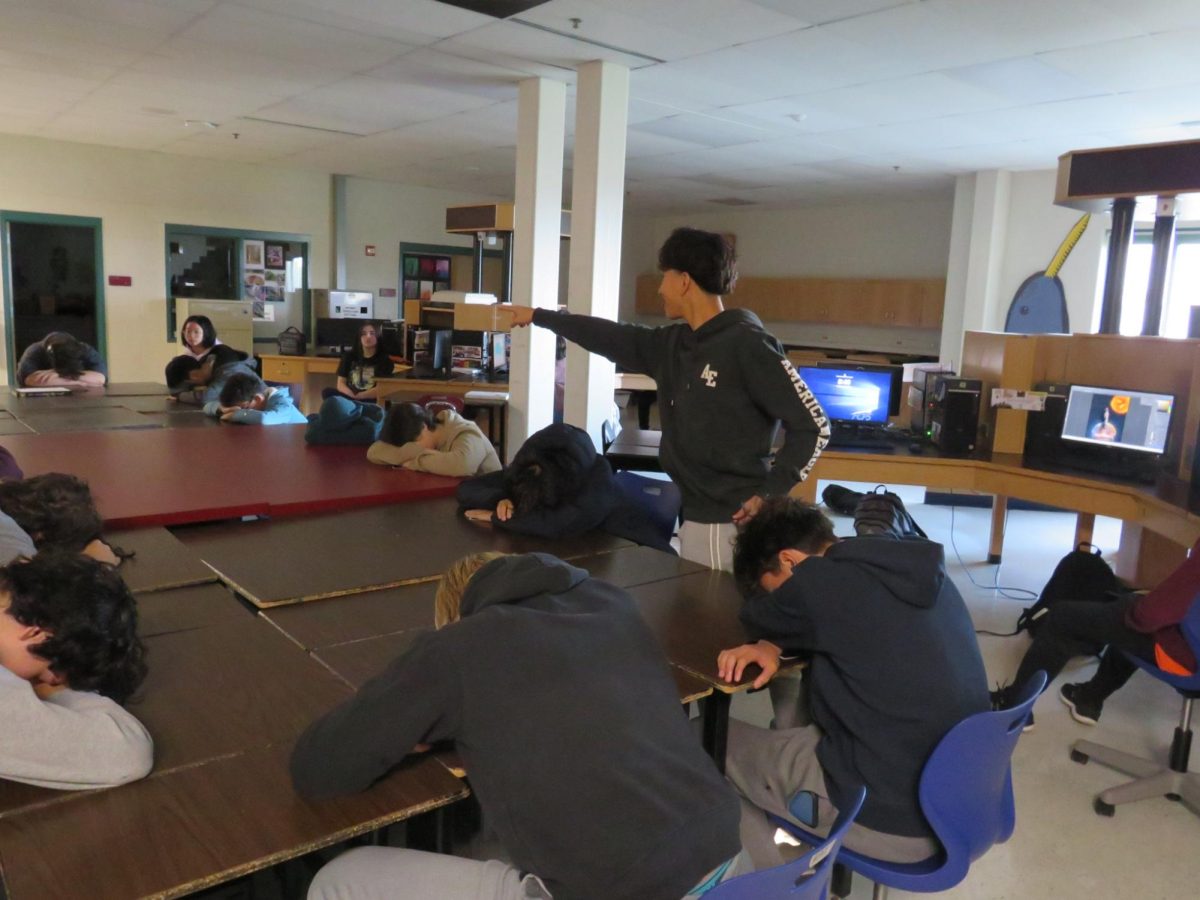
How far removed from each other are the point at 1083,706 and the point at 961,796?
1.88 meters

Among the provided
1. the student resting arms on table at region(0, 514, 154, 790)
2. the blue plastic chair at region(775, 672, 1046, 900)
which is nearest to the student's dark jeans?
the blue plastic chair at region(775, 672, 1046, 900)

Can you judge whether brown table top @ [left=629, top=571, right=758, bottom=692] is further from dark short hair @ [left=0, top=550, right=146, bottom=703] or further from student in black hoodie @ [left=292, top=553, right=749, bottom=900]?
dark short hair @ [left=0, top=550, right=146, bottom=703]

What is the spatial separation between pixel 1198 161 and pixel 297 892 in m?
4.28

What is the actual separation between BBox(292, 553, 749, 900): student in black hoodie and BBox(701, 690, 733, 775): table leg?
0.50 m

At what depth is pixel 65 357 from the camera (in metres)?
6.19

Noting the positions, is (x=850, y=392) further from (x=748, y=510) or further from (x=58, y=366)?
(x=58, y=366)

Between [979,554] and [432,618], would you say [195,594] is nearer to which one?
[432,618]

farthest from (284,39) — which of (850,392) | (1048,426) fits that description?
(1048,426)

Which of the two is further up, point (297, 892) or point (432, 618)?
point (432, 618)

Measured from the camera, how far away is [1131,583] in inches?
164

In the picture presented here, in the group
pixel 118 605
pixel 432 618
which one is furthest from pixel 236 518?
pixel 118 605

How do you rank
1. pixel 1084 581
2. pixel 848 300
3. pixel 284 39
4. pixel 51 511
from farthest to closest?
pixel 848 300
pixel 284 39
pixel 1084 581
pixel 51 511

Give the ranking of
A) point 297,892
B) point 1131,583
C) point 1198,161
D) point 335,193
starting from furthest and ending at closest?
point 335,193 → point 1131,583 → point 1198,161 → point 297,892

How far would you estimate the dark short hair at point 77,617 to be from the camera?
1.50 metres
